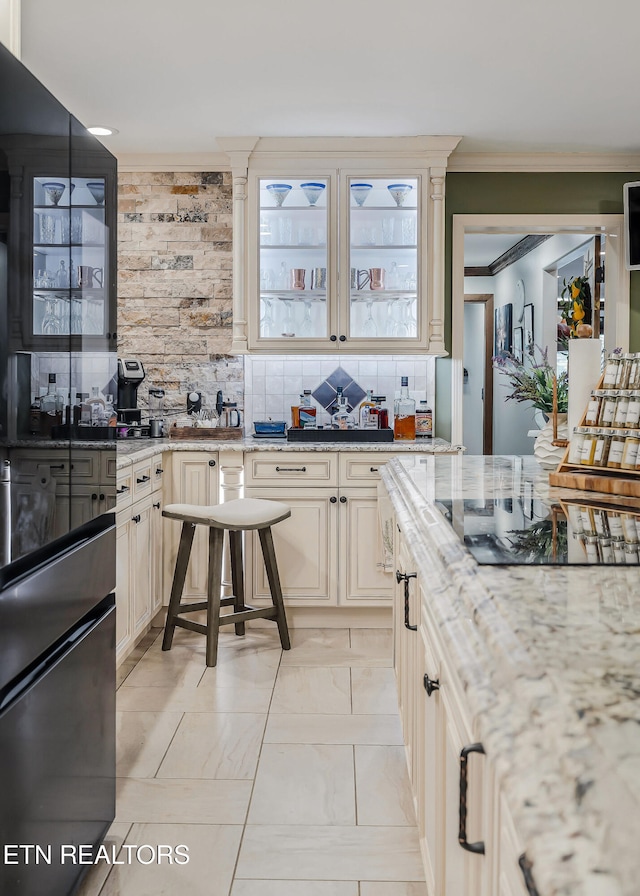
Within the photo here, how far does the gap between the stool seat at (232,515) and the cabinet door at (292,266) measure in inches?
42.3

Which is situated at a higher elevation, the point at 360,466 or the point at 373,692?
the point at 360,466

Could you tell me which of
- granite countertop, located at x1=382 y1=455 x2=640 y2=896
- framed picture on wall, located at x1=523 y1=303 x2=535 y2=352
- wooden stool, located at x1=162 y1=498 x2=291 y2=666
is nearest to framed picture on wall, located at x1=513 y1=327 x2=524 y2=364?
framed picture on wall, located at x1=523 y1=303 x2=535 y2=352

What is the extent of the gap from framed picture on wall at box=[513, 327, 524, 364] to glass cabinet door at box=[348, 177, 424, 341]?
3.39m

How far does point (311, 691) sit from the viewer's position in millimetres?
3016

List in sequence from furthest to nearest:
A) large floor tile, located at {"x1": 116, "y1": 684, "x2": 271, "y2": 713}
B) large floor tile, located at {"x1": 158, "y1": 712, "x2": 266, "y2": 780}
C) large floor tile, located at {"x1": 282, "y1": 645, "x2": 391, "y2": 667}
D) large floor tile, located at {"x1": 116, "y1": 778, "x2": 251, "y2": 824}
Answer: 1. large floor tile, located at {"x1": 282, "y1": 645, "x2": 391, "y2": 667}
2. large floor tile, located at {"x1": 116, "y1": 684, "x2": 271, "y2": 713}
3. large floor tile, located at {"x1": 158, "y1": 712, "x2": 266, "y2": 780}
4. large floor tile, located at {"x1": 116, "y1": 778, "x2": 251, "y2": 824}

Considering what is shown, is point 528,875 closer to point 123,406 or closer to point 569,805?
point 569,805

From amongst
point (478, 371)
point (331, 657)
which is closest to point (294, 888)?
point (331, 657)

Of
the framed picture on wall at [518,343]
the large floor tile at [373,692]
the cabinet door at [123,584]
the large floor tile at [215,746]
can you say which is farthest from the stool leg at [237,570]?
the framed picture on wall at [518,343]

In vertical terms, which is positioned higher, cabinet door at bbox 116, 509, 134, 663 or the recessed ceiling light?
the recessed ceiling light

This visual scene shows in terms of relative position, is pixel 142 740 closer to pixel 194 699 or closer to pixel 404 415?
pixel 194 699

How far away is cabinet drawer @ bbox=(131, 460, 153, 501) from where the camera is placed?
10.6ft

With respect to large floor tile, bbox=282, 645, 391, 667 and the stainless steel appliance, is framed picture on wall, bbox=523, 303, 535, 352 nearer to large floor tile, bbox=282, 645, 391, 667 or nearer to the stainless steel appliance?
large floor tile, bbox=282, 645, 391, 667

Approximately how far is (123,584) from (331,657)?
41.3 inches

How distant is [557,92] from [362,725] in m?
2.93
